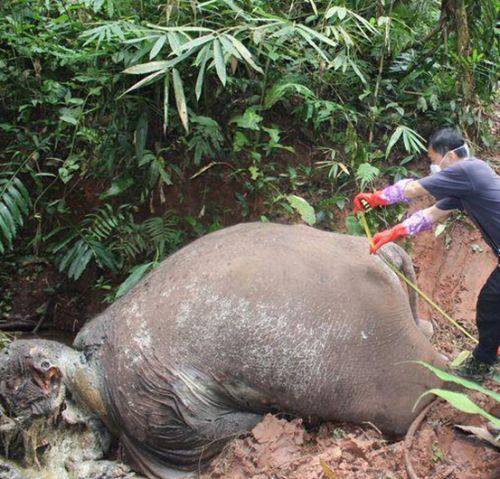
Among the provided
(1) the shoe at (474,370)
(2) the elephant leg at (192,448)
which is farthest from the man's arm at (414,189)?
(2) the elephant leg at (192,448)

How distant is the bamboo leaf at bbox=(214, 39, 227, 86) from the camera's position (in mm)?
3877

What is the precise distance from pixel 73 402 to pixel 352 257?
1738 millimetres

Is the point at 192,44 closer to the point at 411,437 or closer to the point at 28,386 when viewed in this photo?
the point at 28,386

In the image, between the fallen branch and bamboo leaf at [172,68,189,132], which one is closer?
the fallen branch

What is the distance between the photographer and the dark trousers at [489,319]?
3352 millimetres

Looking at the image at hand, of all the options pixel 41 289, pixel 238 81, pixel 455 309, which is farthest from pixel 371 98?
pixel 41 289

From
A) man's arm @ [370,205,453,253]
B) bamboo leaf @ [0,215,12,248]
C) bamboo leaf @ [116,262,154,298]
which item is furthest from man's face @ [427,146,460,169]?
bamboo leaf @ [0,215,12,248]

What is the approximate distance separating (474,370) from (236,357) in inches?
53.3

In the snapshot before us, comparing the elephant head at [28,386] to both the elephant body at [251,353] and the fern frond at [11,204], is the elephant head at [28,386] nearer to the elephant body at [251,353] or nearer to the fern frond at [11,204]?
the elephant body at [251,353]

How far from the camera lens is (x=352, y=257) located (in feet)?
11.7

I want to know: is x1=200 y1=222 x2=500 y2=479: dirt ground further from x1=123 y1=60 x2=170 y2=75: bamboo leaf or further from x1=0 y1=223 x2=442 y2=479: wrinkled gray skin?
x1=123 y1=60 x2=170 y2=75: bamboo leaf

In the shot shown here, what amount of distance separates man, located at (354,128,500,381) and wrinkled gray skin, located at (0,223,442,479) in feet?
0.93

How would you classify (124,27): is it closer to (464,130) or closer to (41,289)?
(41,289)

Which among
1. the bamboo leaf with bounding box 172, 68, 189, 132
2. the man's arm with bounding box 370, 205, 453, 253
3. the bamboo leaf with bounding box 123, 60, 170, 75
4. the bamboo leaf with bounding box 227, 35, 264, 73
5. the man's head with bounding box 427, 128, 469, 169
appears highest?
the bamboo leaf with bounding box 227, 35, 264, 73
